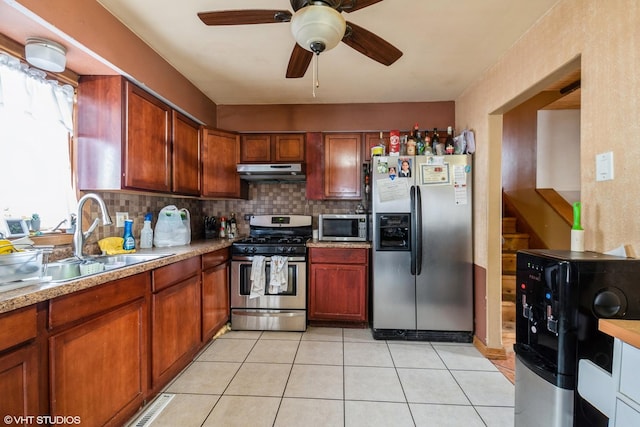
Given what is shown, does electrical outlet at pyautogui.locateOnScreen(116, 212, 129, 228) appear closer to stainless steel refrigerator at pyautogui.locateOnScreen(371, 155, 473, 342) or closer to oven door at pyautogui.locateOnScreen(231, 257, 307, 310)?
oven door at pyautogui.locateOnScreen(231, 257, 307, 310)

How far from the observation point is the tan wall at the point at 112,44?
4.67 feet

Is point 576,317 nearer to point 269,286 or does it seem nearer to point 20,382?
point 20,382

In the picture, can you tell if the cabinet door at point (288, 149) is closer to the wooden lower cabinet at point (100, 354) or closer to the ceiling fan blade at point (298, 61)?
the ceiling fan blade at point (298, 61)

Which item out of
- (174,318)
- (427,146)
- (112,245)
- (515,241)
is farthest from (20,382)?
(515,241)

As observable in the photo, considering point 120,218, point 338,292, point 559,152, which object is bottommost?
point 338,292

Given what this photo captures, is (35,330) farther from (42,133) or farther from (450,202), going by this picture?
(450,202)

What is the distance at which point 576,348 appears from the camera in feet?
3.37

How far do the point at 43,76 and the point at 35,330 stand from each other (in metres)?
1.52

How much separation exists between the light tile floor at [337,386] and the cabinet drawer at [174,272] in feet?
2.35

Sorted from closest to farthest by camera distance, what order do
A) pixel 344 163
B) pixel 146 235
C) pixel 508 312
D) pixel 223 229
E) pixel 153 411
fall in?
pixel 153 411 < pixel 146 235 < pixel 508 312 < pixel 344 163 < pixel 223 229

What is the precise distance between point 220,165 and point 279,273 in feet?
4.32

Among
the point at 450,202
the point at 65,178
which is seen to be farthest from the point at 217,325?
the point at 450,202

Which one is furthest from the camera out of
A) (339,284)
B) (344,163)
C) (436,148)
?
(344,163)

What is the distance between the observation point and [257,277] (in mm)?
2791
